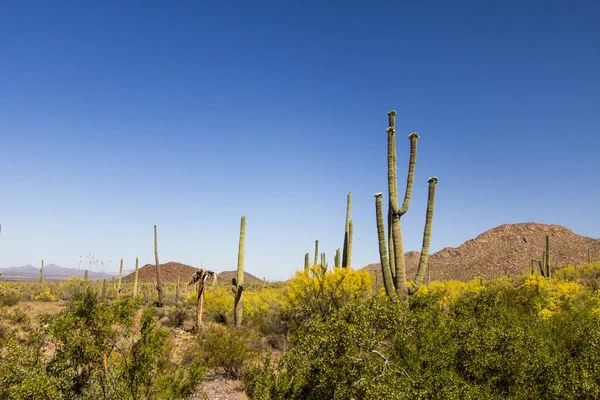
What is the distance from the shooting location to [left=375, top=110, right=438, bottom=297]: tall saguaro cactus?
12.3 meters

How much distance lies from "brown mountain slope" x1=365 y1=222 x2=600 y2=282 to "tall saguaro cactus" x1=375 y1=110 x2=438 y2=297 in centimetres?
4903

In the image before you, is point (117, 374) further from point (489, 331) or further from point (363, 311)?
point (489, 331)

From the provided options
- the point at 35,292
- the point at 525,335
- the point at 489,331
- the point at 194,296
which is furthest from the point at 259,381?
the point at 35,292

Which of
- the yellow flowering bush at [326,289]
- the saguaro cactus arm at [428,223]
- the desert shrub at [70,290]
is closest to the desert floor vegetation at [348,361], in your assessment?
the saguaro cactus arm at [428,223]

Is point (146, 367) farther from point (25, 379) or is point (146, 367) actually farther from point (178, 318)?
point (178, 318)

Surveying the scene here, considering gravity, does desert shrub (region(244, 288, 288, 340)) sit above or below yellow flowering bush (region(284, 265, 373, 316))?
below

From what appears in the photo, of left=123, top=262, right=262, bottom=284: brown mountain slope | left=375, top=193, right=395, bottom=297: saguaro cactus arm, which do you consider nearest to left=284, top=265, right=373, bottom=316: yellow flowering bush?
left=375, top=193, right=395, bottom=297: saguaro cactus arm

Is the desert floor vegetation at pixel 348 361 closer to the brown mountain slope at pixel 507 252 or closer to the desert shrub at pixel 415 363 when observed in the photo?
the desert shrub at pixel 415 363

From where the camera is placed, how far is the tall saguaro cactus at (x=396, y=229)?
40.5ft

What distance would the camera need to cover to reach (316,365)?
21.7ft

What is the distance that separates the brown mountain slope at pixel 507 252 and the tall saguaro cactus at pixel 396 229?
49.0 meters

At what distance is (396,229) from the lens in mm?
12438

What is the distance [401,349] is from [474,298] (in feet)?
17.8

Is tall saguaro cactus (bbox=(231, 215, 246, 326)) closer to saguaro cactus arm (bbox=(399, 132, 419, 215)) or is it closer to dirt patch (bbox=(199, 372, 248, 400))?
dirt patch (bbox=(199, 372, 248, 400))
